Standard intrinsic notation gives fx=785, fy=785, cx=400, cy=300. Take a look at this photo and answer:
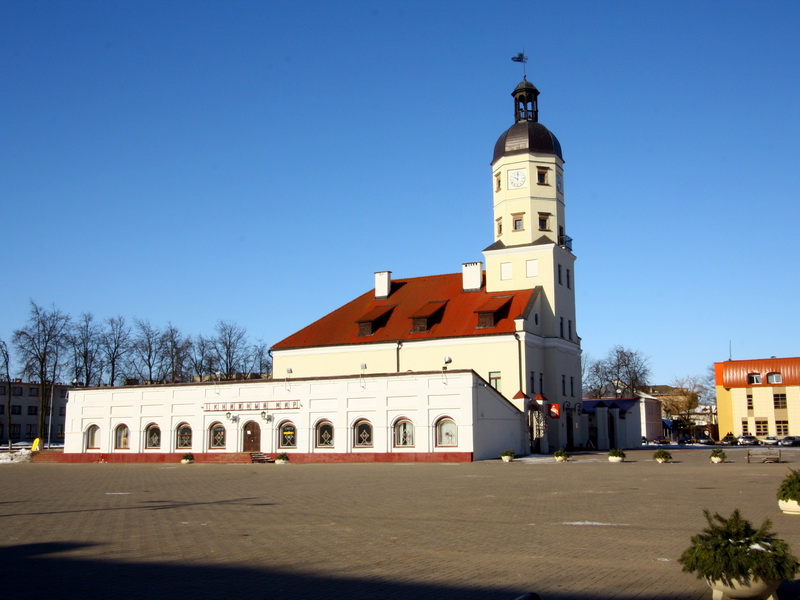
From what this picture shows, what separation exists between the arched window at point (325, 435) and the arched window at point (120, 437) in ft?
48.6

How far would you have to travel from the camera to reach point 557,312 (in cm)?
5659

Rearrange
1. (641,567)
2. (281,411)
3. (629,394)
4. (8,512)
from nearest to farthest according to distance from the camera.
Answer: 1. (641,567)
2. (8,512)
3. (281,411)
4. (629,394)

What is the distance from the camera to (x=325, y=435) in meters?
46.1

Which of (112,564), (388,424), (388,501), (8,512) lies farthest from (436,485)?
(388,424)

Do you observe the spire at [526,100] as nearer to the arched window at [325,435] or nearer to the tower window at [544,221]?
the tower window at [544,221]

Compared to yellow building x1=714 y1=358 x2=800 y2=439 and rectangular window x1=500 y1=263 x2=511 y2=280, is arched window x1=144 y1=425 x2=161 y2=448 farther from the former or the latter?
yellow building x1=714 y1=358 x2=800 y2=439

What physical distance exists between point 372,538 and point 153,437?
135 feet

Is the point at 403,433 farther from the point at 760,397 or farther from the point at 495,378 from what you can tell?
the point at 760,397

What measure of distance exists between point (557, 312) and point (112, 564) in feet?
156

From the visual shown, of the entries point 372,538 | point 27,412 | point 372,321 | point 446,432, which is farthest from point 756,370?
point 27,412

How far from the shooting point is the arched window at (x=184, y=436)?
50125 mm

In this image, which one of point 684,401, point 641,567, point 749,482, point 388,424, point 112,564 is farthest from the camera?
point 684,401

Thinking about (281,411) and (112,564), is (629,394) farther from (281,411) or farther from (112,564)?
(112,564)

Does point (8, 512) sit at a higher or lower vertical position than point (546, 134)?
lower
